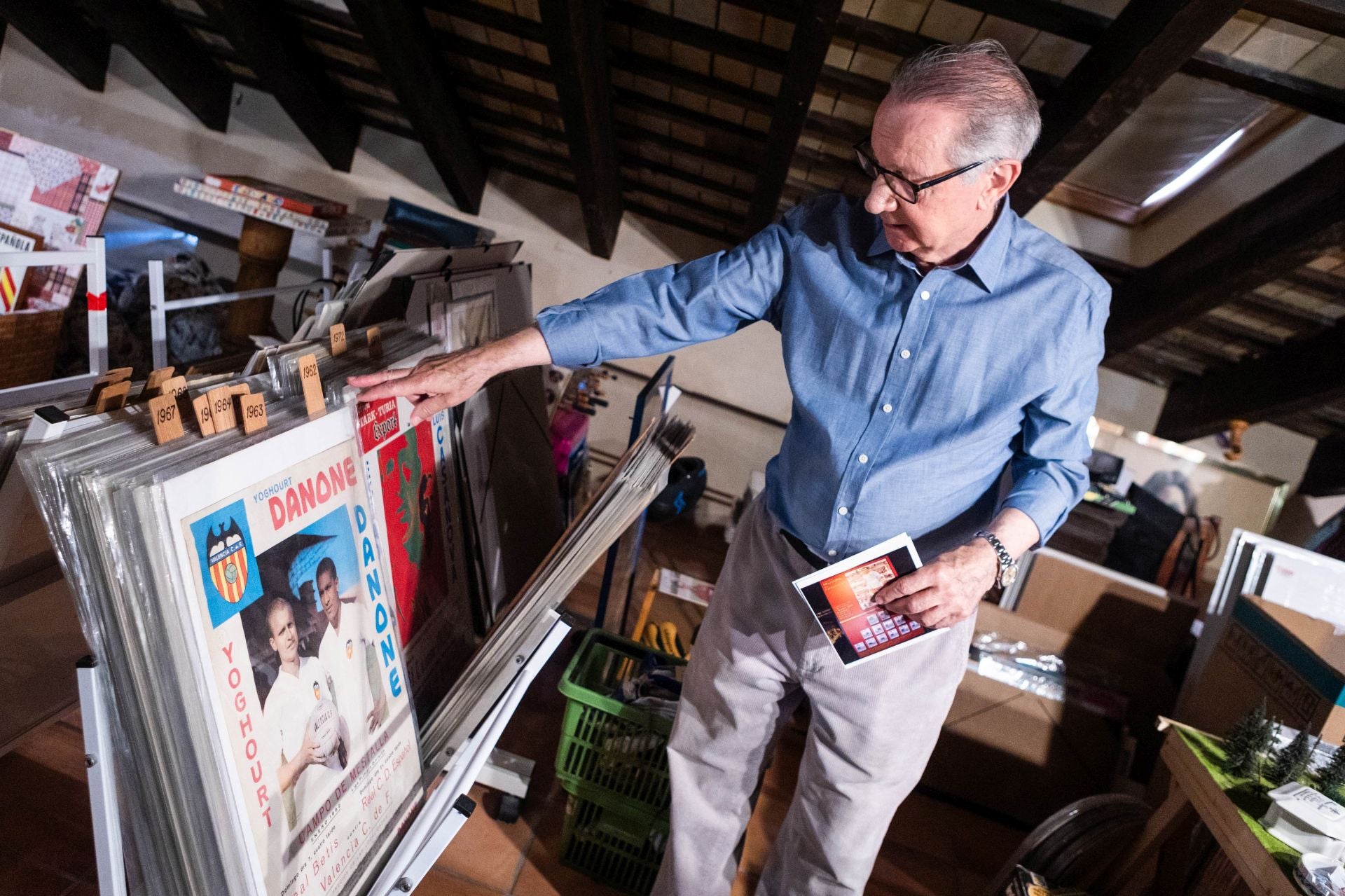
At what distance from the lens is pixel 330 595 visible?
4.39ft

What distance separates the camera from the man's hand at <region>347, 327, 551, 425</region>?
4.24 ft

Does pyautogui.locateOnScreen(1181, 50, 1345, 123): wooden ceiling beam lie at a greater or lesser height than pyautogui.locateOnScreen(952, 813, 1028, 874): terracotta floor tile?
greater

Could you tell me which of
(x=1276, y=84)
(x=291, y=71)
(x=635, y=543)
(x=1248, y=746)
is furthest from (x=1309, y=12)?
(x=291, y=71)

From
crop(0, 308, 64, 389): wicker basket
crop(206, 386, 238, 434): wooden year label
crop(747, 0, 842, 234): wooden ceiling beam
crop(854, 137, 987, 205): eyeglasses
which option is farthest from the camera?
crop(747, 0, 842, 234): wooden ceiling beam

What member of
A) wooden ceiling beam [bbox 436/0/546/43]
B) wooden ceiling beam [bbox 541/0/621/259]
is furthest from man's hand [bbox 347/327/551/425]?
wooden ceiling beam [bbox 436/0/546/43]

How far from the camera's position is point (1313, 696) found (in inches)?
77.4

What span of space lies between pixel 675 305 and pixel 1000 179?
1.84ft

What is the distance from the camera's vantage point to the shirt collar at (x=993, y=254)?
132 cm

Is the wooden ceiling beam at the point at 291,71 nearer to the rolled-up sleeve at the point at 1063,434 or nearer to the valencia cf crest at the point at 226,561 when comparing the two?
the valencia cf crest at the point at 226,561

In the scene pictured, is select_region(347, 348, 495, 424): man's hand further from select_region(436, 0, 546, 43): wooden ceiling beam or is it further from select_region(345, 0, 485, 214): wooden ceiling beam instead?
select_region(345, 0, 485, 214): wooden ceiling beam

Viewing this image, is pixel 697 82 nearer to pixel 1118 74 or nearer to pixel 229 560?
pixel 1118 74

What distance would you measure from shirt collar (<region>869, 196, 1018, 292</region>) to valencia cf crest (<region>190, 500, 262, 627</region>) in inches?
42.3

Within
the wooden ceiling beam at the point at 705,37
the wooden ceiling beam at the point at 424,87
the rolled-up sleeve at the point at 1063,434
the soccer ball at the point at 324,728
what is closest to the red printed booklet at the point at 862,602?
the rolled-up sleeve at the point at 1063,434

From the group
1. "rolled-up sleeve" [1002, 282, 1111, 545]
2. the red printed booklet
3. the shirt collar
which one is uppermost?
the shirt collar
